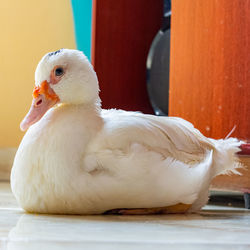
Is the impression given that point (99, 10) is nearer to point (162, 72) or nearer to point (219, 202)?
point (162, 72)

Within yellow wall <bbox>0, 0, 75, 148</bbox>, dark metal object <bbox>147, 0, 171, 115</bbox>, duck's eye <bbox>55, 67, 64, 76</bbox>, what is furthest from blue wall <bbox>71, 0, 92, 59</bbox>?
duck's eye <bbox>55, 67, 64, 76</bbox>

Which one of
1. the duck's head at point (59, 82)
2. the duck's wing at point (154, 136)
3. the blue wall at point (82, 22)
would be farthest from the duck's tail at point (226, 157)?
the blue wall at point (82, 22)

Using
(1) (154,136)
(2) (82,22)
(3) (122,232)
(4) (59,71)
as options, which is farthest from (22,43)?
(3) (122,232)

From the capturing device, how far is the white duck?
109 cm

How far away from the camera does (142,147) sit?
3.63ft

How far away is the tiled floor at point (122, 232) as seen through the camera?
77cm

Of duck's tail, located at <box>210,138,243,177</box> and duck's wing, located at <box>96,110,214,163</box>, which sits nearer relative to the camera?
duck's wing, located at <box>96,110,214,163</box>

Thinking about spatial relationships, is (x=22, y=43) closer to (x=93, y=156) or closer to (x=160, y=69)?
(x=160, y=69)

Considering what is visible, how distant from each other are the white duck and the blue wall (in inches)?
60.0

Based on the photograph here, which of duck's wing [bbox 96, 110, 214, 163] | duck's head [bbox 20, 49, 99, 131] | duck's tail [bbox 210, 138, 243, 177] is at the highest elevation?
duck's head [bbox 20, 49, 99, 131]

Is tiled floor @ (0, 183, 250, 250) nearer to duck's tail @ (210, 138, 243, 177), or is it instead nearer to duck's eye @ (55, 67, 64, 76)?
duck's tail @ (210, 138, 243, 177)

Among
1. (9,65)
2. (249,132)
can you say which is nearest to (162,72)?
(9,65)

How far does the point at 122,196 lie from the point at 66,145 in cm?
14

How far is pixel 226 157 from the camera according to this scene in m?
1.37
